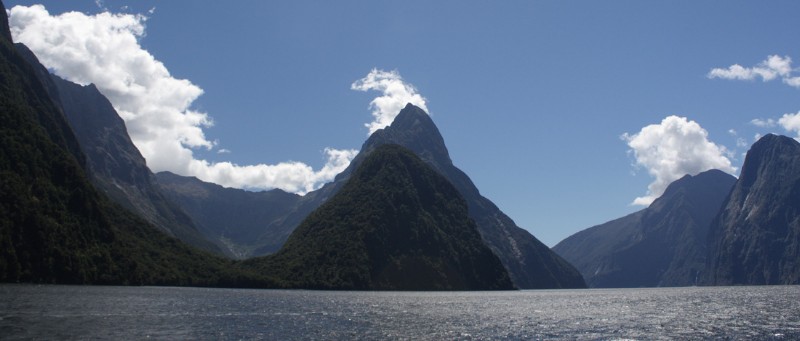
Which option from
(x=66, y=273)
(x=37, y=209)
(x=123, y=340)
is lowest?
(x=123, y=340)

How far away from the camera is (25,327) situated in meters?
70.6

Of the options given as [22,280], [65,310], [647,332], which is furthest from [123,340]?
[22,280]

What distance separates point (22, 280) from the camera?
17888 centimetres

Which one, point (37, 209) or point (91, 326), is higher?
point (37, 209)

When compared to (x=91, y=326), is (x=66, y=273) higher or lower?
higher

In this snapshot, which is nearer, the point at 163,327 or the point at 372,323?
the point at 163,327

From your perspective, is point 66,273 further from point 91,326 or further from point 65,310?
point 91,326

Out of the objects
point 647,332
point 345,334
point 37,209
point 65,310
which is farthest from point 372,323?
point 37,209

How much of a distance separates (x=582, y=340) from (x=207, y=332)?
43.5 m

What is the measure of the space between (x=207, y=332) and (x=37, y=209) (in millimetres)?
144368

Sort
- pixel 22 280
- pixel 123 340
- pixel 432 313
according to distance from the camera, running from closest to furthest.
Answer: pixel 123 340, pixel 432 313, pixel 22 280

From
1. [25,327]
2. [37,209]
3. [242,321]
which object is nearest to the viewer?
[25,327]

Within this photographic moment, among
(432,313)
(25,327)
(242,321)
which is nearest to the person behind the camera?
(25,327)

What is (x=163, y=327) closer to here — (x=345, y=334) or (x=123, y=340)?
(x=123, y=340)
